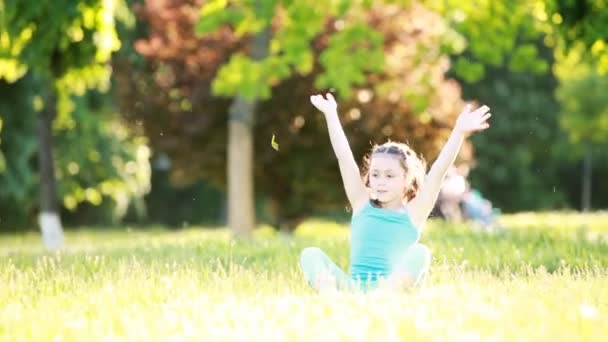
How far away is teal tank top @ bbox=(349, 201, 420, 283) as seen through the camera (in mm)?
6906

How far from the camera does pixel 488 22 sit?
16766mm

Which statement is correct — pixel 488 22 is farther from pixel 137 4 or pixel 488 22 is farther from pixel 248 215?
pixel 137 4

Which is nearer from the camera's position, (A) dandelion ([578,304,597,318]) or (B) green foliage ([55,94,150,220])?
(A) dandelion ([578,304,597,318])

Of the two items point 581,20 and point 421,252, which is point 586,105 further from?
point 421,252

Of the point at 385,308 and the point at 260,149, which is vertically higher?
the point at 260,149

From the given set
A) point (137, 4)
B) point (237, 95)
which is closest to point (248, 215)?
point (237, 95)

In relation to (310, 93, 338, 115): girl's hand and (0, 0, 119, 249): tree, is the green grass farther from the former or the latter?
(0, 0, 119, 249): tree

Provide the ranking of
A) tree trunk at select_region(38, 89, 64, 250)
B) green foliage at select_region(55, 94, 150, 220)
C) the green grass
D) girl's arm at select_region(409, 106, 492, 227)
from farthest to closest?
1. green foliage at select_region(55, 94, 150, 220)
2. tree trunk at select_region(38, 89, 64, 250)
3. girl's arm at select_region(409, 106, 492, 227)
4. the green grass

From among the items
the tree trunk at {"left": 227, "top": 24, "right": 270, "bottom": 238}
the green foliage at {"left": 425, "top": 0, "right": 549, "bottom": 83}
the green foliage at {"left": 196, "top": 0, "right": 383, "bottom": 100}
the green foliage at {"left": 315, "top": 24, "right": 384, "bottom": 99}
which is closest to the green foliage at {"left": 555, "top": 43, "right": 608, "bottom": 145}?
the green foliage at {"left": 425, "top": 0, "right": 549, "bottom": 83}

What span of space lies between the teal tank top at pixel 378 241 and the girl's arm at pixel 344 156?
14cm

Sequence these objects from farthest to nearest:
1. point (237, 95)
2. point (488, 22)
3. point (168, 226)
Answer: point (168, 226)
point (237, 95)
point (488, 22)

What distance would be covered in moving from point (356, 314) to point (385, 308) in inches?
6.6

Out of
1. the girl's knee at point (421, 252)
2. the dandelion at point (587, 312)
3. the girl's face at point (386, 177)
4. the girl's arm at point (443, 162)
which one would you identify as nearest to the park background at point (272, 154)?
the dandelion at point (587, 312)

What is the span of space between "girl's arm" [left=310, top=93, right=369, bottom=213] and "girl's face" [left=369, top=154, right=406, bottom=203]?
0.53 ft
